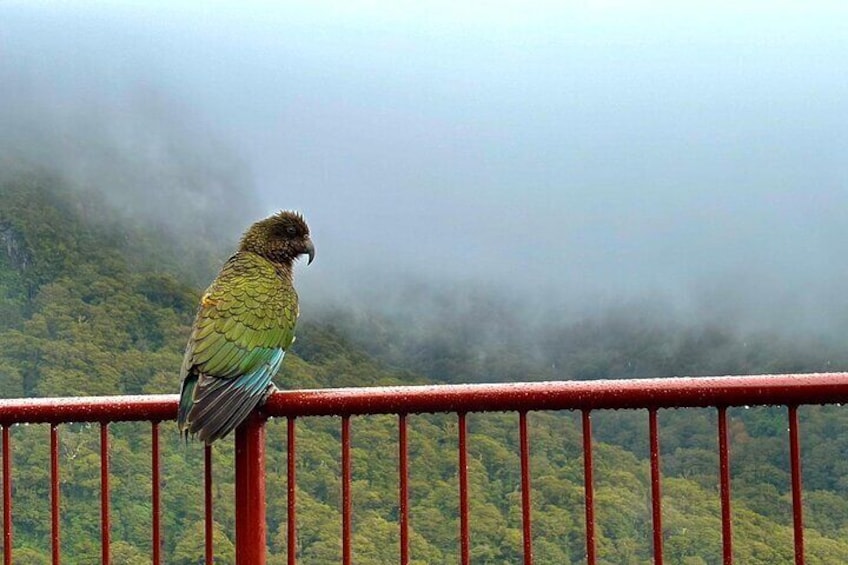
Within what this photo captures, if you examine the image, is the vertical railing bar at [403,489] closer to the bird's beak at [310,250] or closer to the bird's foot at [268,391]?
the bird's foot at [268,391]

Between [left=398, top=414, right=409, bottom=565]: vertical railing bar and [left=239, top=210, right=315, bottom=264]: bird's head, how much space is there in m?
1.63

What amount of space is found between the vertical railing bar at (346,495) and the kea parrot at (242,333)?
28 cm

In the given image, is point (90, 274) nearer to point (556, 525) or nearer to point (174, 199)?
point (174, 199)

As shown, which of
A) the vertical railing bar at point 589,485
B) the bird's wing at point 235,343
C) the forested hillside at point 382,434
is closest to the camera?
the vertical railing bar at point 589,485

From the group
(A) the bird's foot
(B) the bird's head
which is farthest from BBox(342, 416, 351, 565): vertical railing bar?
(B) the bird's head

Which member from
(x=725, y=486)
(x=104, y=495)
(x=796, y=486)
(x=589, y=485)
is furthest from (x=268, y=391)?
(x=796, y=486)

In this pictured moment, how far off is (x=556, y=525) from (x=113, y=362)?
943 inches

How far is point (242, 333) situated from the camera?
2877 millimetres

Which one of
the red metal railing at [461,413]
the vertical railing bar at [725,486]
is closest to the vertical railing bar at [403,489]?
the red metal railing at [461,413]

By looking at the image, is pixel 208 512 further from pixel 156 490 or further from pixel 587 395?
pixel 587 395

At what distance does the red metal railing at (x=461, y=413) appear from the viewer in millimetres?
2039

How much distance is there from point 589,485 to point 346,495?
526mm

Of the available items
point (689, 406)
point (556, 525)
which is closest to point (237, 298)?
point (689, 406)

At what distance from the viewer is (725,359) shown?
61.3 metres
